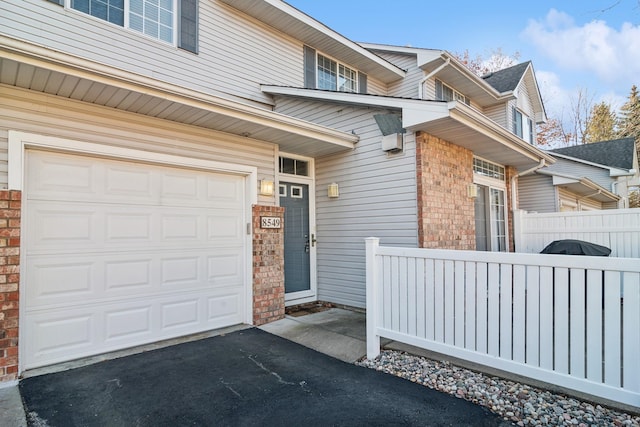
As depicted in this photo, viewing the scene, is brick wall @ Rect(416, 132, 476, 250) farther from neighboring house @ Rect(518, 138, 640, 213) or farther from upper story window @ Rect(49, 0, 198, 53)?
neighboring house @ Rect(518, 138, 640, 213)

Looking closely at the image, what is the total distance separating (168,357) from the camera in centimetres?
375

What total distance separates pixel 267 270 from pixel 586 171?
589 inches

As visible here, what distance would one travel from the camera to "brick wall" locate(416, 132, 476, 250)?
5.18 metres

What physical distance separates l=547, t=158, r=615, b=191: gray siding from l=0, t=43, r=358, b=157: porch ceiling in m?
12.9

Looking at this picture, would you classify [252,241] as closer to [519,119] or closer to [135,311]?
[135,311]

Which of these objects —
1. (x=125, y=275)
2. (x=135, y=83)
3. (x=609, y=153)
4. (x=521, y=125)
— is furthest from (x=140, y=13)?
(x=609, y=153)

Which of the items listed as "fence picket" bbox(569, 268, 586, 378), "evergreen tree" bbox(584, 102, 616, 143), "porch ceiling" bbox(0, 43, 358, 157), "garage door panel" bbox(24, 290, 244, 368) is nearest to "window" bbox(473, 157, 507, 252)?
"porch ceiling" bbox(0, 43, 358, 157)

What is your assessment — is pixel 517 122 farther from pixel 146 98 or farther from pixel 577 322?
pixel 146 98

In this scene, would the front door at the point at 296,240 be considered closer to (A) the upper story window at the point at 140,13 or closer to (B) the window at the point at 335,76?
(B) the window at the point at 335,76

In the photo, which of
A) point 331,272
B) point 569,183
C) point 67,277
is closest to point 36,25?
point 67,277

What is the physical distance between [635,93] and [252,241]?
118 ft

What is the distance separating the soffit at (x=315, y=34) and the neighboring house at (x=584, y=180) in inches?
207

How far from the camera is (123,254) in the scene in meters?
3.97

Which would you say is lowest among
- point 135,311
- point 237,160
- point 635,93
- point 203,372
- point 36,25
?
point 203,372
